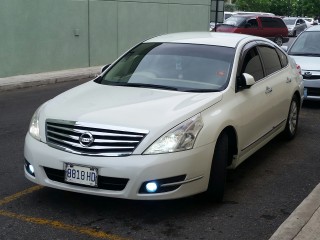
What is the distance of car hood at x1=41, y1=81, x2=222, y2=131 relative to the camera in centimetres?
441

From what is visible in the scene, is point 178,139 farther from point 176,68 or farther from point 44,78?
point 44,78

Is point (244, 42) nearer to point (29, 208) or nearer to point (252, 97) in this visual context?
point (252, 97)

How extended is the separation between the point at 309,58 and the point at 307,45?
76 centimetres

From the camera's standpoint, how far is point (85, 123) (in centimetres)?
442

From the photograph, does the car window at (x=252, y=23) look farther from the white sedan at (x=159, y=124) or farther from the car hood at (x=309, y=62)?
the white sedan at (x=159, y=124)

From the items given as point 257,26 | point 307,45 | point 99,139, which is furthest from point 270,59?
point 257,26

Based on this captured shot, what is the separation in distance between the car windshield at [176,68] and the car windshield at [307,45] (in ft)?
17.5

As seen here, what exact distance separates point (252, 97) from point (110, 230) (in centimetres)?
224

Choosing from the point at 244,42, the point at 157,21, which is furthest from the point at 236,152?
the point at 157,21

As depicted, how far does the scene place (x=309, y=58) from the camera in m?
10.2

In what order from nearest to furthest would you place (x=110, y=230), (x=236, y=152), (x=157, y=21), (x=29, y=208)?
(x=110, y=230) → (x=29, y=208) → (x=236, y=152) → (x=157, y=21)

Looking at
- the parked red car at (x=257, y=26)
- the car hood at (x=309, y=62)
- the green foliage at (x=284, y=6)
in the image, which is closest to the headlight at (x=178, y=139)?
the car hood at (x=309, y=62)

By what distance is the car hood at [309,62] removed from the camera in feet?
31.8

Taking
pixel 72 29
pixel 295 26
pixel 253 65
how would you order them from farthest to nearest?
pixel 295 26 < pixel 72 29 < pixel 253 65
